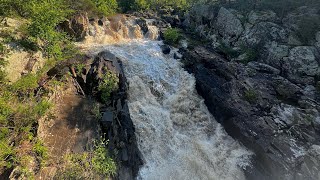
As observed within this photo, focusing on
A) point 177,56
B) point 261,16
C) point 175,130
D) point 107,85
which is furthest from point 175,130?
point 261,16

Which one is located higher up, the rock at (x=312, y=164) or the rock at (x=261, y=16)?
the rock at (x=261, y=16)

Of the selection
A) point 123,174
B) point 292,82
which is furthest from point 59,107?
point 292,82

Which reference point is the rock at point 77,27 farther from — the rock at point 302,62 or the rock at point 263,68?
the rock at point 302,62

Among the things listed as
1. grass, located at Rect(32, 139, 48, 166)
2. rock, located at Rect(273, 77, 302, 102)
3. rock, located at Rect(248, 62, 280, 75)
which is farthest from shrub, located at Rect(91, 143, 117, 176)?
rock, located at Rect(248, 62, 280, 75)

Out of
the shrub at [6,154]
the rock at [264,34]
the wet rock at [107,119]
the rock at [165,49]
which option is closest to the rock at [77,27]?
the rock at [165,49]

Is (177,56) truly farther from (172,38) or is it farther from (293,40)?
(293,40)

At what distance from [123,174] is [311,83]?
11833 mm

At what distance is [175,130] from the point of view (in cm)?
1316

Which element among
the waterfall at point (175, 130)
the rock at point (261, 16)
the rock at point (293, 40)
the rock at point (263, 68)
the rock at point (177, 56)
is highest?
the rock at point (261, 16)

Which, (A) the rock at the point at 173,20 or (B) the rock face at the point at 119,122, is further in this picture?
(A) the rock at the point at 173,20

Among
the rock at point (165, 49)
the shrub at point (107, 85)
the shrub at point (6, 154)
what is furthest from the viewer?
the rock at point (165, 49)

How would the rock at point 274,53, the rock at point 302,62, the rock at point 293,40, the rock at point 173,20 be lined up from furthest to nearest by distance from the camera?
the rock at point 173,20
the rock at point 293,40
the rock at point 274,53
the rock at point 302,62

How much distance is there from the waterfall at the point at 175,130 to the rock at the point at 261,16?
7644mm

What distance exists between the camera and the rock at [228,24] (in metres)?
19.8
